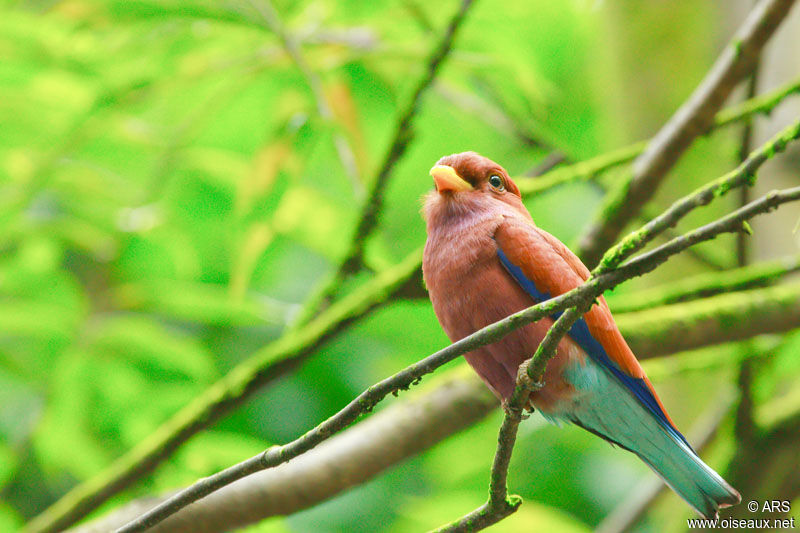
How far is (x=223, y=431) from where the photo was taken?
5605 mm

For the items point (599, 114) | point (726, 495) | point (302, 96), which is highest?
point (599, 114)

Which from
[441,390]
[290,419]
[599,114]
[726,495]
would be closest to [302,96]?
[441,390]

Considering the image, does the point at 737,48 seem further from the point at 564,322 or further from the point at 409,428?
the point at 564,322

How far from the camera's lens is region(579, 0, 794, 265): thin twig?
2.91m

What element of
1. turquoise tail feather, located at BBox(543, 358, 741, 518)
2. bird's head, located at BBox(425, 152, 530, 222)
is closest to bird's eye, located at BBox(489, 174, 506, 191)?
bird's head, located at BBox(425, 152, 530, 222)

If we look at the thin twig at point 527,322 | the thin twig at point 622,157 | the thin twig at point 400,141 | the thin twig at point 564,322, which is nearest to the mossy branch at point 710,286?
the thin twig at point 622,157

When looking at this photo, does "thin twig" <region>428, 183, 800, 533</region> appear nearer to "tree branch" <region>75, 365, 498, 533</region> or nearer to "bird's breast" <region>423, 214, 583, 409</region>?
"bird's breast" <region>423, 214, 583, 409</region>

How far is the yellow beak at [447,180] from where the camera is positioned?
210cm

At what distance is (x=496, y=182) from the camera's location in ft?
7.47

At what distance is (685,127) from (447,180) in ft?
4.48

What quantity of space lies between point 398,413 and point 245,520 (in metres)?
0.65

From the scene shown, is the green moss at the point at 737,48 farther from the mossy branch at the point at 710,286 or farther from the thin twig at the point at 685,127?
the mossy branch at the point at 710,286

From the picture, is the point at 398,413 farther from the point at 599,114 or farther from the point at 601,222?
the point at 599,114

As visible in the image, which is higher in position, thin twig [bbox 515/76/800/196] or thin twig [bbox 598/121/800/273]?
thin twig [bbox 515/76/800/196]
